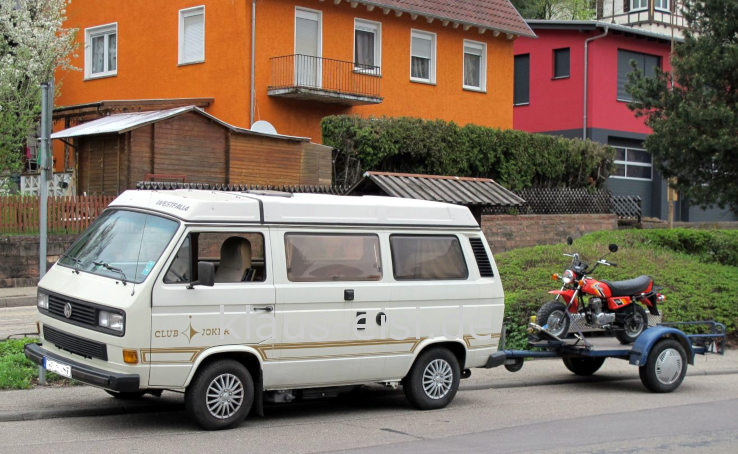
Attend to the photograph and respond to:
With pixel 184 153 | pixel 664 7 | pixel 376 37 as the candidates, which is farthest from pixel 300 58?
pixel 664 7

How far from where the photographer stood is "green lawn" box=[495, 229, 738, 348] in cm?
1604

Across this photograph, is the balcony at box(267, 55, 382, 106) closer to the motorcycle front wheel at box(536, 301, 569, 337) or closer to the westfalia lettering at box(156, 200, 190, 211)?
the motorcycle front wheel at box(536, 301, 569, 337)

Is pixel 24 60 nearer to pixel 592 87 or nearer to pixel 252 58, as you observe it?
pixel 252 58

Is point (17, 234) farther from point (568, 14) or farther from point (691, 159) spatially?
point (568, 14)

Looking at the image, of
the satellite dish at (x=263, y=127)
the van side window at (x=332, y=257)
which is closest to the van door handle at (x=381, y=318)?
the van side window at (x=332, y=257)

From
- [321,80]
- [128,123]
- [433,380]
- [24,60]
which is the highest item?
[24,60]

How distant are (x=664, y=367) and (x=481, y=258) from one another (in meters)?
3.06

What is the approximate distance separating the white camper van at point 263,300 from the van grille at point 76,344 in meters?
0.02

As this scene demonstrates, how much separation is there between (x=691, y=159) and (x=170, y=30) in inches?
655

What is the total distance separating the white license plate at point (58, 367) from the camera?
8.94 meters

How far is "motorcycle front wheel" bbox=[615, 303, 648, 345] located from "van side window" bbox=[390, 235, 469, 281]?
2.89 metres

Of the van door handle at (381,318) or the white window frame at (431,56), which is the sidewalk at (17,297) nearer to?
the van door handle at (381,318)

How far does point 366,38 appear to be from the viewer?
31594 millimetres

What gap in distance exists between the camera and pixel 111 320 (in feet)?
28.6
